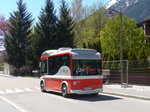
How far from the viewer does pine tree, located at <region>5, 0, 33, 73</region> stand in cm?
5666

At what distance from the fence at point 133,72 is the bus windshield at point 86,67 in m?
6.18

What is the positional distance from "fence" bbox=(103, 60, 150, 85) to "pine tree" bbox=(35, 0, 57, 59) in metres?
24.8

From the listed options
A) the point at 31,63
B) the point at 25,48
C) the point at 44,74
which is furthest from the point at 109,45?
the point at 25,48

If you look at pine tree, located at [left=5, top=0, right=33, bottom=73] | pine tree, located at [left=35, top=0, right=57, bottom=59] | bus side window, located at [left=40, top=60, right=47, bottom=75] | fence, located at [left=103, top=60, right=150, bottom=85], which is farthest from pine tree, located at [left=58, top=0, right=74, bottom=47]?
bus side window, located at [left=40, top=60, right=47, bottom=75]

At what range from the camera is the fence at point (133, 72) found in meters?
20.8

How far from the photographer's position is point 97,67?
626 inches

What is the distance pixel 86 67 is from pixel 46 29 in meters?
33.9

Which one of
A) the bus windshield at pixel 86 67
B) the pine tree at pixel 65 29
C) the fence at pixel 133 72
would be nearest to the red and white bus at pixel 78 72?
the bus windshield at pixel 86 67

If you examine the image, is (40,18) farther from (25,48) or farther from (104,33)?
(104,33)

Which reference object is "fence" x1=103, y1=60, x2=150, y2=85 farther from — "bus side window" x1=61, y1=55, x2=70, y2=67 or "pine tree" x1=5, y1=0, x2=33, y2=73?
"pine tree" x1=5, y1=0, x2=33, y2=73

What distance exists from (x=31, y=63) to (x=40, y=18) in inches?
331

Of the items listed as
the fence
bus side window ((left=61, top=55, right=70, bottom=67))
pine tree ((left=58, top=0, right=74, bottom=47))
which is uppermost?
pine tree ((left=58, top=0, right=74, bottom=47))

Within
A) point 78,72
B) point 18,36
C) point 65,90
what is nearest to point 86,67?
point 78,72

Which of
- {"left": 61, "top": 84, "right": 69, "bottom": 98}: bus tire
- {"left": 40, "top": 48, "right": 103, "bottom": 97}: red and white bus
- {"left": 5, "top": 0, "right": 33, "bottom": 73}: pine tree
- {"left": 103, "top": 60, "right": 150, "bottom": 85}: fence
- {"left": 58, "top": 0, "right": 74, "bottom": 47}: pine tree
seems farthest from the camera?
{"left": 5, "top": 0, "right": 33, "bottom": 73}: pine tree
